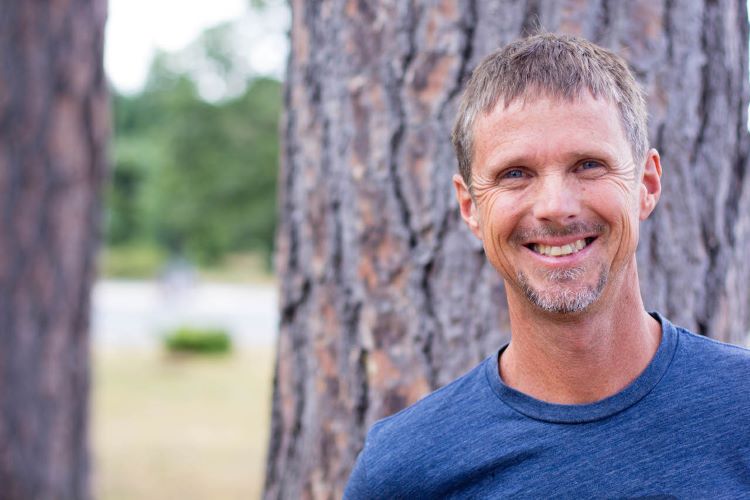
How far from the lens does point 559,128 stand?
162 centimetres

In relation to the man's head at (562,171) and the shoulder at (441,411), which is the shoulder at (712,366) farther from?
the shoulder at (441,411)

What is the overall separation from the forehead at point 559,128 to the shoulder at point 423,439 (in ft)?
1.61

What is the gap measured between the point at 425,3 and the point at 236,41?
15399mm

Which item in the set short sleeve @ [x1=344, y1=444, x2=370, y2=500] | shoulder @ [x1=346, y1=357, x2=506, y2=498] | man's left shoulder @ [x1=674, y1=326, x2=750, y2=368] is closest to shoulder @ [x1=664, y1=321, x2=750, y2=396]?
man's left shoulder @ [x1=674, y1=326, x2=750, y2=368]

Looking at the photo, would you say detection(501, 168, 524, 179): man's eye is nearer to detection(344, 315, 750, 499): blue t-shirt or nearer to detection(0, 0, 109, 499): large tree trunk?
detection(344, 315, 750, 499): blue t-shirt

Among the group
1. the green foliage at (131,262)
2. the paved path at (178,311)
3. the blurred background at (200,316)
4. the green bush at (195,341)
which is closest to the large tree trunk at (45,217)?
the blurred background at (200,316)

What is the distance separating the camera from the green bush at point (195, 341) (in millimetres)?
15961

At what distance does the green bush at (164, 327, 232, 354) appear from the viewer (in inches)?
628

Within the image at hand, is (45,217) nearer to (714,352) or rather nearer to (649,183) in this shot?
(649,183)

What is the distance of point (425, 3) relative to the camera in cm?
247

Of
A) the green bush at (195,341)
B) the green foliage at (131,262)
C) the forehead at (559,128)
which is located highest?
the forehead at (559,128)

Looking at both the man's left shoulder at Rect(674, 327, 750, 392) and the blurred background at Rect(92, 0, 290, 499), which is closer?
the man's left shoulder at Rect(674, 327, 750, 392)

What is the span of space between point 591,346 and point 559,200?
31cm

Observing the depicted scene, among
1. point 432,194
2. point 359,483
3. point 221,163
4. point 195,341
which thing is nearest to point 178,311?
point 195,341
